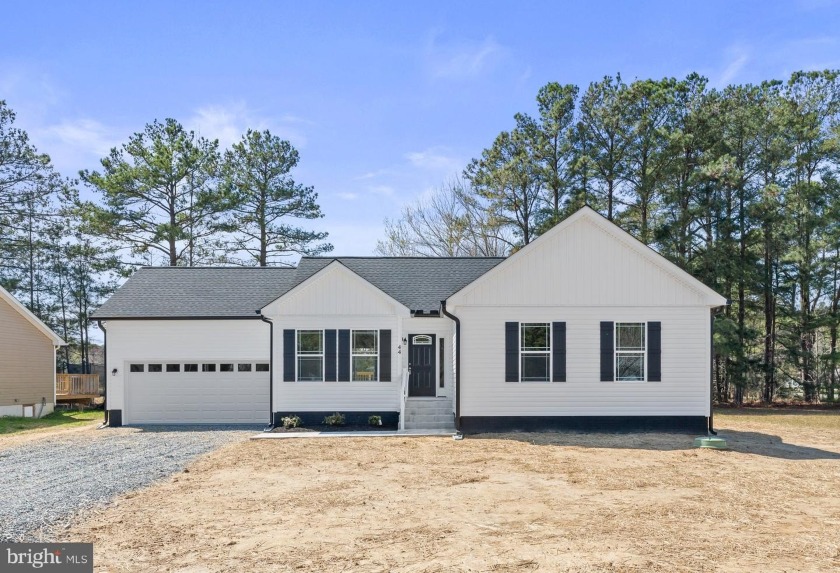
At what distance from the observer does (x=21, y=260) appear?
108ft

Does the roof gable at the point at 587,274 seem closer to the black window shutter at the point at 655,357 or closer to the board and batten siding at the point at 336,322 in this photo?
the black window shutter at the point at 655,357

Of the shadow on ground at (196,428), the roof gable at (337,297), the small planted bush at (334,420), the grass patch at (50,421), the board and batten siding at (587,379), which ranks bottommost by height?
the grass patch at (50,421)

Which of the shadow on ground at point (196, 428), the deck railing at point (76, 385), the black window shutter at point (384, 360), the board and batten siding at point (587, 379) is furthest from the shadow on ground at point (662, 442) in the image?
the deck railing at point (76, 385)

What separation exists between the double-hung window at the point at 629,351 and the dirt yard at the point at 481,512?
8.36 feet

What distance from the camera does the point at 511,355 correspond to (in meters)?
15.3

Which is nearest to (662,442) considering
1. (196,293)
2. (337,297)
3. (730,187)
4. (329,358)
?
(329,358)

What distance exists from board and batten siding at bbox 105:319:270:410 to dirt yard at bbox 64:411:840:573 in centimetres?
591

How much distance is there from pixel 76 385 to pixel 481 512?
79.3 feet

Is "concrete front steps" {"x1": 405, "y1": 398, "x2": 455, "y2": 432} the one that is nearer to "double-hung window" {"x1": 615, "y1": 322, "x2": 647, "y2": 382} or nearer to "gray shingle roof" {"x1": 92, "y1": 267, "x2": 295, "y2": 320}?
"double-hung window" {"x1": 615, "y1": 322, "x2": 647, "y2": 382}

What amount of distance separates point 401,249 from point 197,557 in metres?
29.0

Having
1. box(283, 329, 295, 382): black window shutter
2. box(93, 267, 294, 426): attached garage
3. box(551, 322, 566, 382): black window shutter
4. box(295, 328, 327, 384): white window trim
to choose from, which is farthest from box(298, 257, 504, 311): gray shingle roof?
box(551, 322, 566, 382): black window shutter

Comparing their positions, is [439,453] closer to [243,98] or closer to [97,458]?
[97,458]

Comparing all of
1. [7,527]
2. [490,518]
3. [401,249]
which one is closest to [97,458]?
[7,527]

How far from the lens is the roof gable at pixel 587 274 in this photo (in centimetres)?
1542
